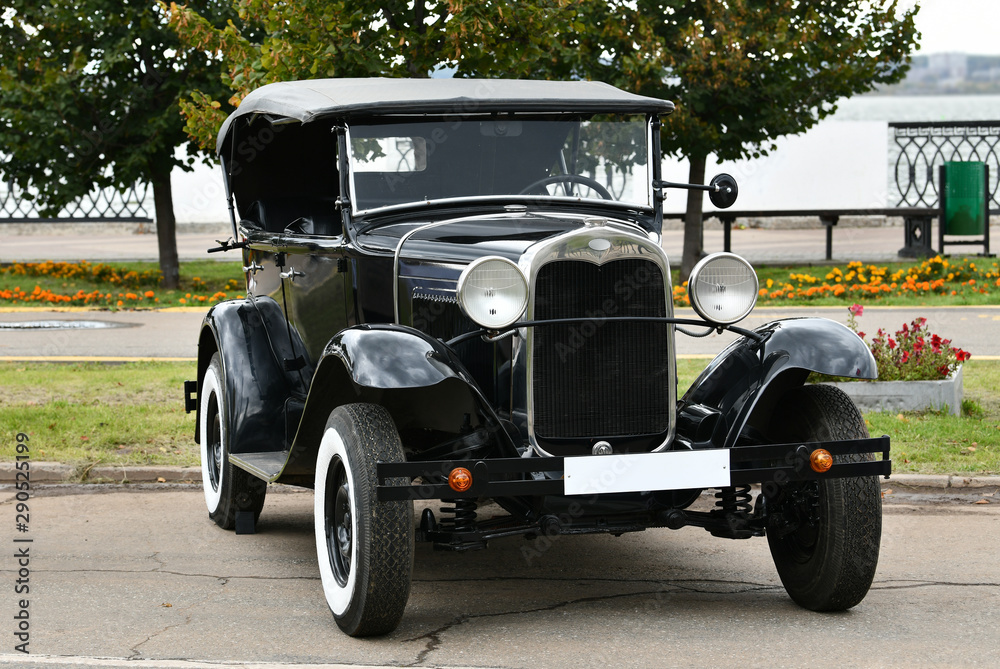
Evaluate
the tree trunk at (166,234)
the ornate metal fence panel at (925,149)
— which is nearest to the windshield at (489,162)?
the tree trunk at (166,234)

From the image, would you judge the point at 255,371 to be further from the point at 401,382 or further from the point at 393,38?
the point at 393,38

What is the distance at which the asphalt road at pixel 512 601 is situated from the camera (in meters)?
4.25

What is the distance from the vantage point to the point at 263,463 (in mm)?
5570

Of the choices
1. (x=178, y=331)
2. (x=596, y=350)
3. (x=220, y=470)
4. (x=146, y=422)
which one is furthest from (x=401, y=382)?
(x=178, y=331)

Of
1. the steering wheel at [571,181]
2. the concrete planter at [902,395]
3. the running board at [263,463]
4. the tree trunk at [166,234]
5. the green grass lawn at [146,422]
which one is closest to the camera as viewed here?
the running board at [263,463]

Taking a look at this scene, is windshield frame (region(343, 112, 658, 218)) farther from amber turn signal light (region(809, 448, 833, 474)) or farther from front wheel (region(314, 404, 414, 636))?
amber turn signal light (region(809, 448, 833, 474))

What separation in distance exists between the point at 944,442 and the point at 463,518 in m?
4.01

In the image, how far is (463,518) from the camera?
4.52 meters

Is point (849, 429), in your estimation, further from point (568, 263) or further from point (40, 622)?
point (40, 622)

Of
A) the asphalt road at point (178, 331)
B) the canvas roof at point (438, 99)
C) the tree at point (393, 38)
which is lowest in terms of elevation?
the asphalt road at point (178, 331)

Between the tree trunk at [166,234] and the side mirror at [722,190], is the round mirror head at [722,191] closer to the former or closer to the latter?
the side mirror at [722,190]

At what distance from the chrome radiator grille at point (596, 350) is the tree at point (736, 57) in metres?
10.5

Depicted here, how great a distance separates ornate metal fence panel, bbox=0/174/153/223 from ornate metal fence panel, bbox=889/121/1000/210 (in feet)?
52.5

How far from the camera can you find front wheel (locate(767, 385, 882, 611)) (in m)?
4.56
